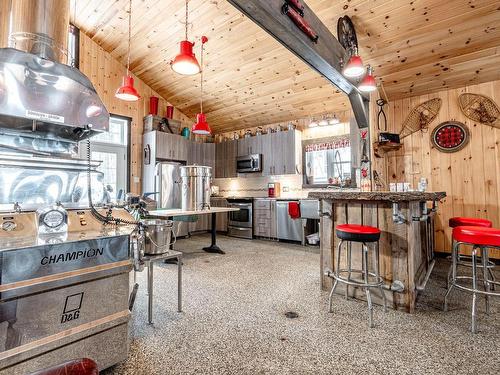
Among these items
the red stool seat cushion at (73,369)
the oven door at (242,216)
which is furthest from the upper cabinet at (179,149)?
the red stool seat cushion at (73,369)

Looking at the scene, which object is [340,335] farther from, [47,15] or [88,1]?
[88,1]

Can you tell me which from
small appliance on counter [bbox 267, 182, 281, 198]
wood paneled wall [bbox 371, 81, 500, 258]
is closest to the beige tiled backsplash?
small appliance on counter [bbox 267, 182, 281, 198]

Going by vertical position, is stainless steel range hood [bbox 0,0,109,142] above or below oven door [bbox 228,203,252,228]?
above

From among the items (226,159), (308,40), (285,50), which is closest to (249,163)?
(226,159)

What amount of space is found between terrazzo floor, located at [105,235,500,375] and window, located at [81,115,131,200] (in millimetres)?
3440

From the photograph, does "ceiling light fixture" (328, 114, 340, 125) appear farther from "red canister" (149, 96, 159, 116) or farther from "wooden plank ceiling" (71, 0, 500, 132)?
"red canister" (149, 96, 159, 116)

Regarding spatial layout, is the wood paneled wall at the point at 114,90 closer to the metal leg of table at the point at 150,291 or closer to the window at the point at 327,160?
the window at the point at 327,160

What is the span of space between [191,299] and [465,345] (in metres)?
2.23

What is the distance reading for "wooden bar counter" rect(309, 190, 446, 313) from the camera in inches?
94.8

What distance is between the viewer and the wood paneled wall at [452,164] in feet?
13.6

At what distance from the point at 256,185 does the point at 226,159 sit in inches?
42.0

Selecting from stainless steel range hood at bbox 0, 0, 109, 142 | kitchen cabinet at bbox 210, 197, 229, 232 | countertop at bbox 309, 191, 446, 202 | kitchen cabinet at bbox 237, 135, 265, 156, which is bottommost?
kitchen cabinet at bbox 210, 197, 229, 232

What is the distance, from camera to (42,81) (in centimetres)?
165

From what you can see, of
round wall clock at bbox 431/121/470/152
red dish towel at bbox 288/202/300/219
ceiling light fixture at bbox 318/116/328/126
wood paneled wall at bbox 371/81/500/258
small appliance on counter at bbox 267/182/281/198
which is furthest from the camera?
small appliance on counter at bbox 267/182/281/198
